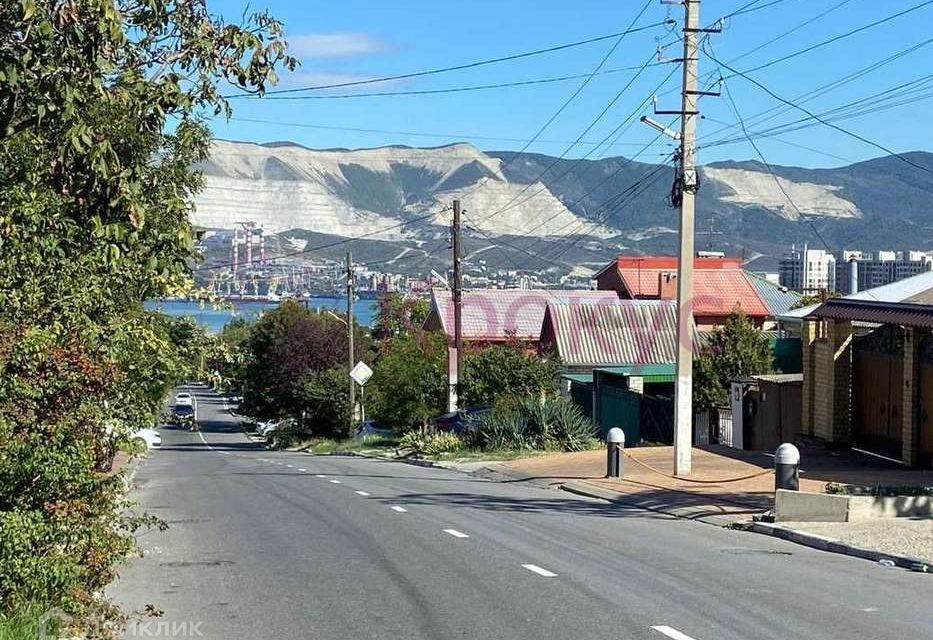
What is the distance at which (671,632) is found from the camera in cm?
989

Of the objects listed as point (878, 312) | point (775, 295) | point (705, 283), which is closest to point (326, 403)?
point (705, 283)

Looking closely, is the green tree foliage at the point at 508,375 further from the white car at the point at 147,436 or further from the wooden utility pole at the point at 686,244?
the wooden utility pole at the point at 686,244

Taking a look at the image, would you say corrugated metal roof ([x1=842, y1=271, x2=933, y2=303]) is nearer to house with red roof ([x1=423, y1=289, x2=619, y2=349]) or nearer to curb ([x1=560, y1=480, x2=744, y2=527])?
curb ([x1=560, y1=480, x2=744, y2=527])

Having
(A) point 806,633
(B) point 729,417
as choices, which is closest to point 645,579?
(A) point 806,633

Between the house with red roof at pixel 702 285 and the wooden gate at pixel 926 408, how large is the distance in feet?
151

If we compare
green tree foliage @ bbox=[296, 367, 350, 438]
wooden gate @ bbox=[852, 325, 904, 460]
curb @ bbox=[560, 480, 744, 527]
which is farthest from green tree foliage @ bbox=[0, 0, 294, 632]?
green tree foliage @ bbox=[296, 367, 350, 438]

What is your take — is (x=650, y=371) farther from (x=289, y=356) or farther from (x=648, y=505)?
(x=289, y=356)

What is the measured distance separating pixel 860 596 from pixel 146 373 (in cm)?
779

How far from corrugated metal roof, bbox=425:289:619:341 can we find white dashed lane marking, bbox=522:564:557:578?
54065 mm

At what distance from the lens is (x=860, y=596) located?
1167cm

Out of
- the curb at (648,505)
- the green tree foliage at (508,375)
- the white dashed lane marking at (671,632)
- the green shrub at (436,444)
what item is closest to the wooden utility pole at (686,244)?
the curb at (648,505)

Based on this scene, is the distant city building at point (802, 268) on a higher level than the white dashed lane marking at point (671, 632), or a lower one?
higher

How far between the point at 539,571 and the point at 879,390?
15.4m

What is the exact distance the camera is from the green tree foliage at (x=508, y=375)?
130ft
